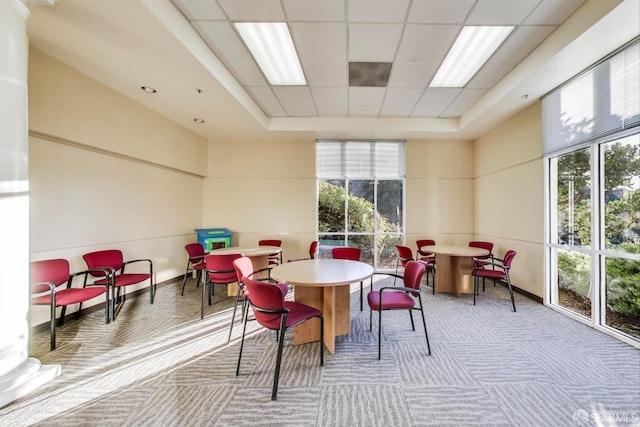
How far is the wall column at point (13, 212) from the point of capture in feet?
6.50

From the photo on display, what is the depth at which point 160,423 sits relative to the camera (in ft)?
6.02

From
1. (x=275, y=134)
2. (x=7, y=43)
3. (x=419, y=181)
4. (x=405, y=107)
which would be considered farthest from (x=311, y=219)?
(x=7, y=43)

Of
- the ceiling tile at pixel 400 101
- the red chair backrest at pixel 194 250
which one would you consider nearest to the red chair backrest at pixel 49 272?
the red chair backrest at pixel 194 250

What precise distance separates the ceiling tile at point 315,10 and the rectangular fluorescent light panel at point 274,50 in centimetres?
24

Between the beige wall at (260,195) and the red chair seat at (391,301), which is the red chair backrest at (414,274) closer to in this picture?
the red chair seat at (391,301)

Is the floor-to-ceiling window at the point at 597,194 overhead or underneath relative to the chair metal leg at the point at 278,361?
overhead

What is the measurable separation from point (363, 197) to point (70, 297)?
5.39 m

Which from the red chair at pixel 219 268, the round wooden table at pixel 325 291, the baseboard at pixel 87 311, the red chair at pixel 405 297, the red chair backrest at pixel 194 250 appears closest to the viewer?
the round wooden table at pixel 325 291

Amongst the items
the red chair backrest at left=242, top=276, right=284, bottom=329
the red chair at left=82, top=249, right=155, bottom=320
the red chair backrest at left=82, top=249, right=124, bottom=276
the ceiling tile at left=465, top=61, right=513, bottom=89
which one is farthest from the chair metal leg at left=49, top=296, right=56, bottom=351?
the ceiling tile at left=465, top=61, right=513, bottom=89

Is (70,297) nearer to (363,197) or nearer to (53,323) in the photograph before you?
(53,323)

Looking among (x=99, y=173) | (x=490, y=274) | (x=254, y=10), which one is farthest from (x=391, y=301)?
(x=99, y=173)

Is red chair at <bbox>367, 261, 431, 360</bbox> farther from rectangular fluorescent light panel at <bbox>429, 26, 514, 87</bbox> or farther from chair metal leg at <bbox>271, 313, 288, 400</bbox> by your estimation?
rectangular fluorescent light panel at <bbox>429, 26, 514, 87</bbox>

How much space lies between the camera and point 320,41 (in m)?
3.10

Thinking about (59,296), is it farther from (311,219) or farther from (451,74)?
(451,74)
